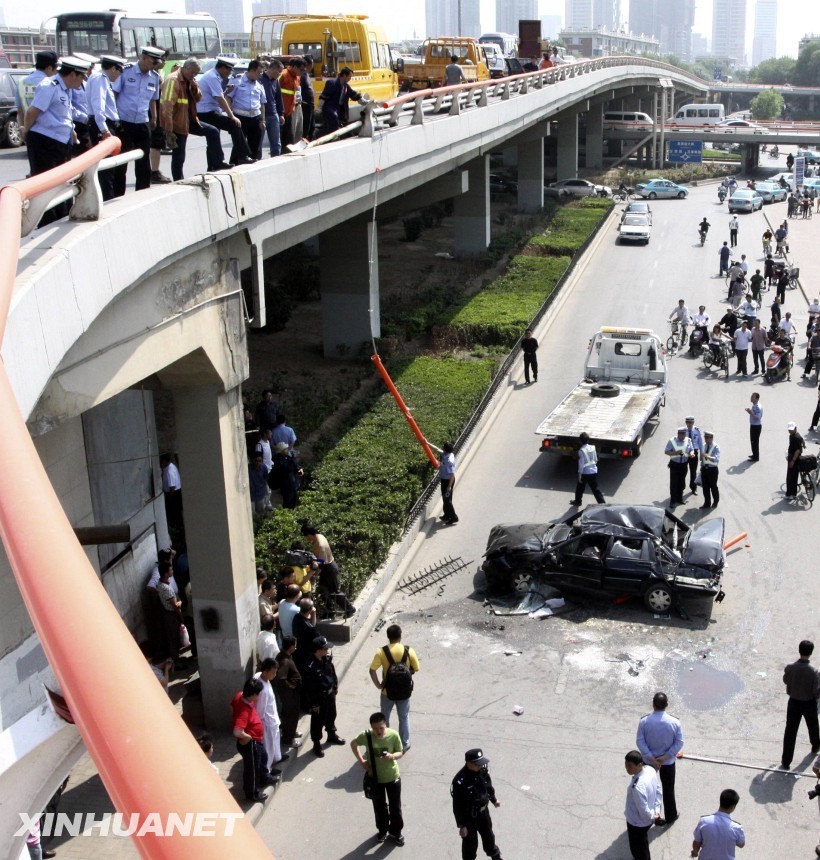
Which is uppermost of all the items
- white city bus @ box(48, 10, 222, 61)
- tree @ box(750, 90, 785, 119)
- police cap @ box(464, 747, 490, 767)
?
tree @ box(750, 90, 785, 119)

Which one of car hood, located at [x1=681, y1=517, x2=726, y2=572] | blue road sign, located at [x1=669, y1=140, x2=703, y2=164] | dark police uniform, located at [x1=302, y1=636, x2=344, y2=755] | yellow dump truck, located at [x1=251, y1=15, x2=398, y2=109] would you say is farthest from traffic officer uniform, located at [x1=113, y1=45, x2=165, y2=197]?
blue road sign, located at [x1=669, y1=140, x2=703, y2=164]

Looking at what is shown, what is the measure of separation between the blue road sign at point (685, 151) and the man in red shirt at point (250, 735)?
69428 mm

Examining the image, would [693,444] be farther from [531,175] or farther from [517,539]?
[531,175]

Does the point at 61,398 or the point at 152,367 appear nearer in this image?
the point at 61,398

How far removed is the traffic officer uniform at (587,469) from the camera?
18.1 m

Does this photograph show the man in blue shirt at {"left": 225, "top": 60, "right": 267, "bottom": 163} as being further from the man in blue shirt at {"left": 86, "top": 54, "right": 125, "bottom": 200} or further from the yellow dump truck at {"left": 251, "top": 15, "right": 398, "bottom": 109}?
the yellow dump truck at {"left": 251, "top": 15, "right": 398, "bottom": 109}

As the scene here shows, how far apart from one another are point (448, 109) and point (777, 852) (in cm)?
2241

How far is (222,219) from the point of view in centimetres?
1148

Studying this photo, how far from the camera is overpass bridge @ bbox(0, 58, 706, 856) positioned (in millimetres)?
2383

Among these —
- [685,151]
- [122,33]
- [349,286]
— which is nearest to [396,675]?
[349,286]

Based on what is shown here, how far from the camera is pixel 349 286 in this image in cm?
2608

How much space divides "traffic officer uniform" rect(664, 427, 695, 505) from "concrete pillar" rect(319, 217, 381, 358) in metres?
9.32

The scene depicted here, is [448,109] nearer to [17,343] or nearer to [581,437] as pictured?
[581,437]

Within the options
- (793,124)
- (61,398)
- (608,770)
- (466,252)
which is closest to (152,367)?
(61,398)
